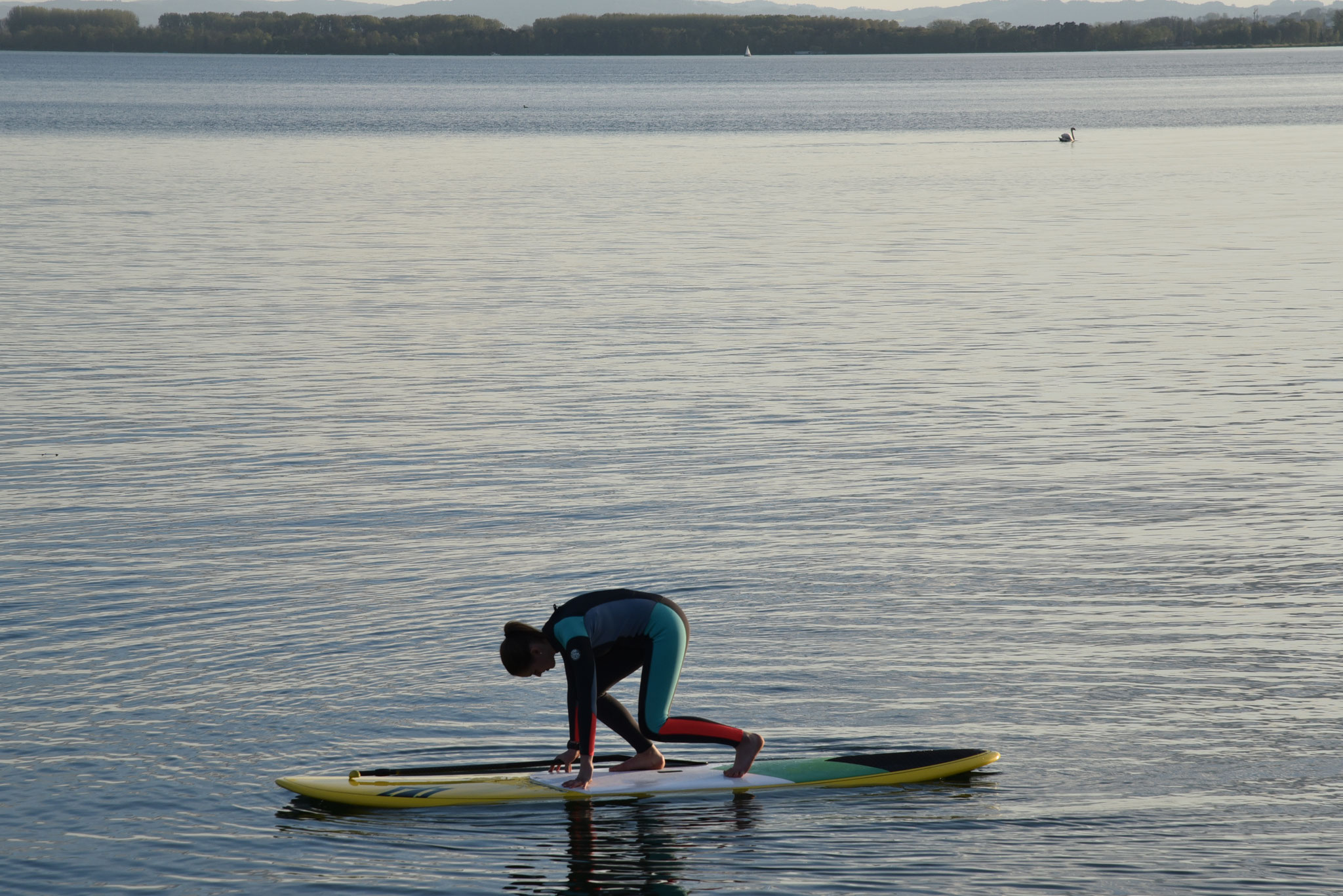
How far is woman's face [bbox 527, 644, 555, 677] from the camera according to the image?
30.8 ft

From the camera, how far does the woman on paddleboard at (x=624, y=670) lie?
9734 mm

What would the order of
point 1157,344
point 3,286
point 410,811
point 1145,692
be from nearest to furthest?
point 410,811 → point 1145,692 → point 1157,344 → point 3,286

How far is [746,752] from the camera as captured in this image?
34.3 ft

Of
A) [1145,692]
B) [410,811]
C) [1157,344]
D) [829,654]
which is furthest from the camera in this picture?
[1157,344]

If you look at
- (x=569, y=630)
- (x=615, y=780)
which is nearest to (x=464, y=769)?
(x=615, y=780)

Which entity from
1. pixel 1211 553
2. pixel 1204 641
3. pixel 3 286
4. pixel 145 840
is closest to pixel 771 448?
pixel 1211 553

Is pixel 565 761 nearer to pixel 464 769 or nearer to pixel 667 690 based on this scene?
pixel 464 769

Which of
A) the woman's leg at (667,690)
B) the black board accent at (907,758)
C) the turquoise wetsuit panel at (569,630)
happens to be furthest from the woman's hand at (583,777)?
the black board accent at (907,758)

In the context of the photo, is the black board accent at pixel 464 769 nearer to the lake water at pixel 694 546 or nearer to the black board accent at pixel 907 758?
the lake water at pixel 694 546

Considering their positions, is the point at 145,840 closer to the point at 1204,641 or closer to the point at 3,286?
the point at 1204,641

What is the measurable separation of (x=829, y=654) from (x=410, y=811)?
14.3ft

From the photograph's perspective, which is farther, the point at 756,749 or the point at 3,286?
the point at 3,286

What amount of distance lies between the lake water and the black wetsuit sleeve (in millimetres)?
677

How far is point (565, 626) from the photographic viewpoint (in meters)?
9.77
